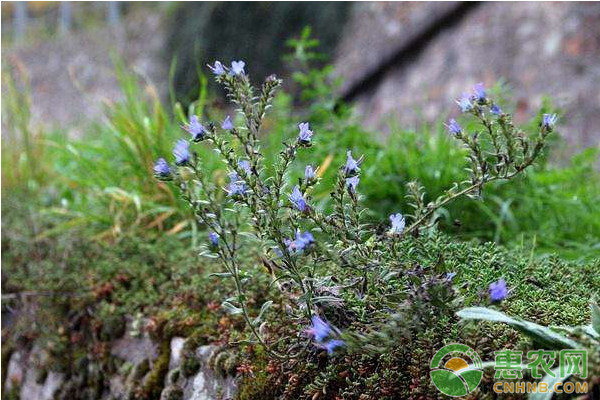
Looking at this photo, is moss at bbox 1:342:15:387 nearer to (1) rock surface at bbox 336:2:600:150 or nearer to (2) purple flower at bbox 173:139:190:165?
(2) purple flower at bbox 173:139:190:165

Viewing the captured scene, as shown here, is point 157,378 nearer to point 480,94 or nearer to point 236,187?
point 236,187

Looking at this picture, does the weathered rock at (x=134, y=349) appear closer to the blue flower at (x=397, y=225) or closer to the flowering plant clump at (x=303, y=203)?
the flowering plant clump at (x=303, y=203)

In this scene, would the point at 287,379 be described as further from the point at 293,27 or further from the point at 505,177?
the point at 293,27

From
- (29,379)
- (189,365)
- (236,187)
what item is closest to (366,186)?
(189,365)

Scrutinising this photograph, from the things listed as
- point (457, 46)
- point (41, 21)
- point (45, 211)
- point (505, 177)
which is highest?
point (41, 21)

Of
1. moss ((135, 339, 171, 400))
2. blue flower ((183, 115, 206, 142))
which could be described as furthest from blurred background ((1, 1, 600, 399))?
blue flower ((183, 115, 206, 142))

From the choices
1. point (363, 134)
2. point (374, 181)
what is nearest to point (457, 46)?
point (363, 134)
